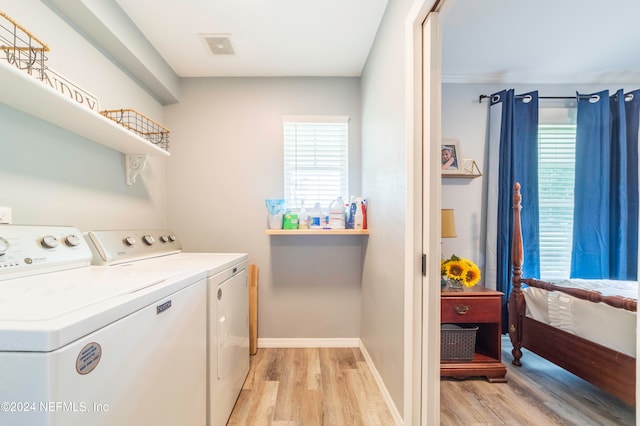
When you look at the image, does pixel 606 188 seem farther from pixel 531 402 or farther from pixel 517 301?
pixel 531 402

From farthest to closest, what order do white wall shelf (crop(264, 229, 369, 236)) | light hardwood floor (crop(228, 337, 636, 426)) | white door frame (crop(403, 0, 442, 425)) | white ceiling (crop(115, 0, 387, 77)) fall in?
white wall shelf (crop(264, 229, 369, 236))
white ceiling (crop(115, 0, 387, 77))
light hardwood floor (crop(228, 337, 636, 426))
white door frame (crop(403, 0, 442, 425))

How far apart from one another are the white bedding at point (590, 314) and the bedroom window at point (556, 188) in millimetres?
576

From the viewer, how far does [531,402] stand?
5.28 feet

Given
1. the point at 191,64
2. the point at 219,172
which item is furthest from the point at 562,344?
the point at 191,64

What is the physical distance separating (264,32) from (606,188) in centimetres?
280

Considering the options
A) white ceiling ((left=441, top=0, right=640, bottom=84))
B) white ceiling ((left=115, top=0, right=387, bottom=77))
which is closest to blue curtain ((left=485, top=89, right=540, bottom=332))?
white ceiling ((left=441, top=0, right=640, bottom=84))

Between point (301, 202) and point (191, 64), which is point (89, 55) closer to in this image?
point (191, 64)

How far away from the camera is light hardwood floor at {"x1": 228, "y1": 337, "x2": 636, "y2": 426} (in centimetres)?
148

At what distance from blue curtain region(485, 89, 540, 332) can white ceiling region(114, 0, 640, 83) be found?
32cm

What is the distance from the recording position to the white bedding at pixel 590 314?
1.40 meters

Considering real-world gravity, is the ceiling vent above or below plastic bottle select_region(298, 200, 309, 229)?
above

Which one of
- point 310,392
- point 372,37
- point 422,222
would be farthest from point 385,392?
point 372,37

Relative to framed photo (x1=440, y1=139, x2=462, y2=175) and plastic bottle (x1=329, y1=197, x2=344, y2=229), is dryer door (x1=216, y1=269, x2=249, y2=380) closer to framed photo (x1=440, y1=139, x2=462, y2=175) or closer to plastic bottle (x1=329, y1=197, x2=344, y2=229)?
plastic bottle (x1=329, y1=197, x2=344, y2=229)

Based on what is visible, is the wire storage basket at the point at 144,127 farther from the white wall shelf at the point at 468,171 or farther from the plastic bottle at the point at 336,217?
the white wall shelf at the point at 468,171
